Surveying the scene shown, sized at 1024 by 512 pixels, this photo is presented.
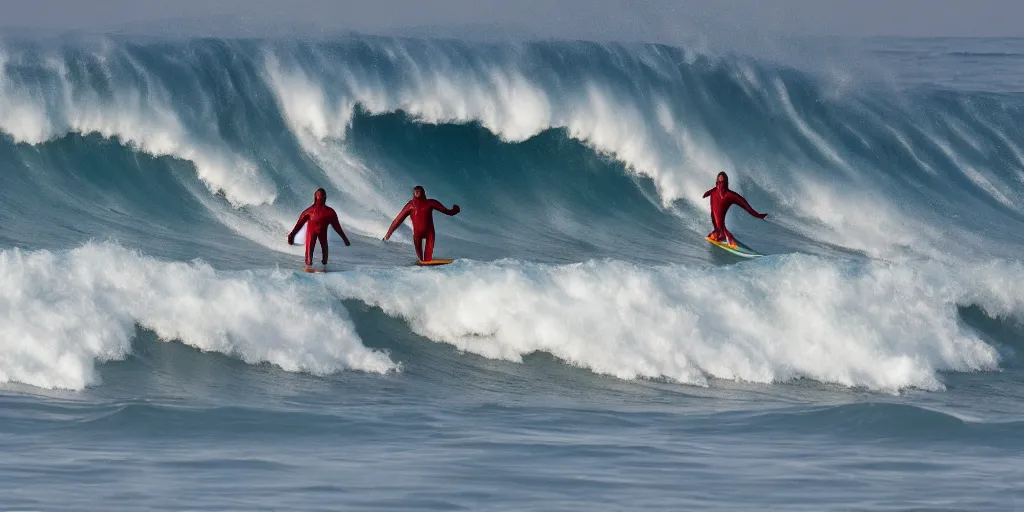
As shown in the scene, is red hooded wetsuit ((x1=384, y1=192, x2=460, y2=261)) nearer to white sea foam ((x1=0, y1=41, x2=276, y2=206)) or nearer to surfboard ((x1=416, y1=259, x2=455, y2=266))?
surfboard ((x1=416, y1=259, x2=455, y2=266))

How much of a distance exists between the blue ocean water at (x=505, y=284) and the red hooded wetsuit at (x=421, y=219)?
1.39 ft

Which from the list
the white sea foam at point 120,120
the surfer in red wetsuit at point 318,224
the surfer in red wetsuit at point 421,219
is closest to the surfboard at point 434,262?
the surfer in red wetsuit at point 421,219

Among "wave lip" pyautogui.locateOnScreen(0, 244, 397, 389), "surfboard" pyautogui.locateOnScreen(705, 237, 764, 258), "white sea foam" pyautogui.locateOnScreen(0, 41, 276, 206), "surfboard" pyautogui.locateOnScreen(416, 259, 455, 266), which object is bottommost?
"wave lip" pyautogui.locateOnScreen(0, 244, 397, 389)

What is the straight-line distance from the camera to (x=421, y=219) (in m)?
16.3

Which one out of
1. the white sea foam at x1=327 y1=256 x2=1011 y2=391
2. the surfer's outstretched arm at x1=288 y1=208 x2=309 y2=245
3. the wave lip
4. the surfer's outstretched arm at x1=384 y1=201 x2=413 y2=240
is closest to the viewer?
the wave lip

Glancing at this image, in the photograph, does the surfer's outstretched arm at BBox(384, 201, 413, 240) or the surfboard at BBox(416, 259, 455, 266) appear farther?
the surfer's outstretched arm at BBox(384, 201, 413, 240)

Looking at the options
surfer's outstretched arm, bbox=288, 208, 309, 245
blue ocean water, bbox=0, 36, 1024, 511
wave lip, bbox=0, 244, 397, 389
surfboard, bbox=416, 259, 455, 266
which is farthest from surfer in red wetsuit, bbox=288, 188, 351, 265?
wave lip, bbox=0, 244, 397, 389

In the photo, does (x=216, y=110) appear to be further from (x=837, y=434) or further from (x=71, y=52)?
(x=837, y=434)

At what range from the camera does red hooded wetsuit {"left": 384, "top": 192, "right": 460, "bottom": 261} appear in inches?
633

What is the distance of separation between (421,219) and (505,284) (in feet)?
7.44

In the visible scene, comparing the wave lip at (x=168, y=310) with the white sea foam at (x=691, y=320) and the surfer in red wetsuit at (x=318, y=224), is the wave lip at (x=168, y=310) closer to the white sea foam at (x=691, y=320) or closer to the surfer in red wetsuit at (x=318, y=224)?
the white sea foam at (x=691, y=320)

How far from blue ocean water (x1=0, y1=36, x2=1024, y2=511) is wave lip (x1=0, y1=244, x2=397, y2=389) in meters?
0.03

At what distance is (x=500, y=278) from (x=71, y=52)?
934 cm

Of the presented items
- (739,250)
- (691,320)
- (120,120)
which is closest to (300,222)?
(691,320)
